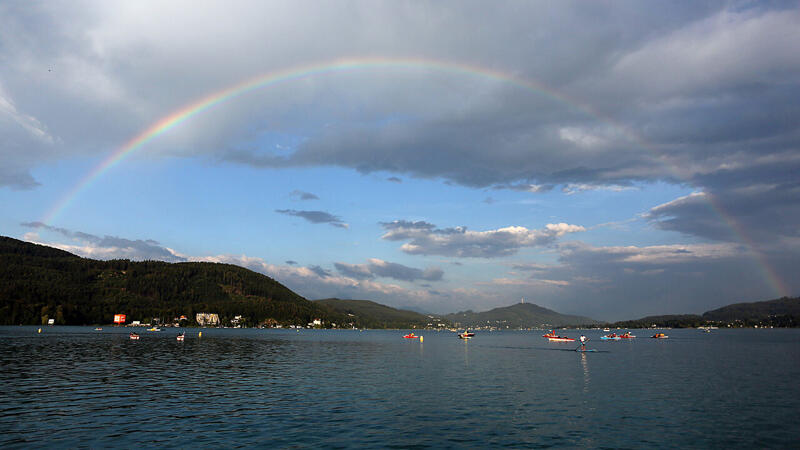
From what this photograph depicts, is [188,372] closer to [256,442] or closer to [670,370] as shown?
[256,442]

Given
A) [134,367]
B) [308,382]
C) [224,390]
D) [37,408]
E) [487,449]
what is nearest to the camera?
[487,449]

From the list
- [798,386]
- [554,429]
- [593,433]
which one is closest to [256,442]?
[554,429]

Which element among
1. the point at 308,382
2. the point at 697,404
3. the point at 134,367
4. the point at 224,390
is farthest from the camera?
the point at 134,367

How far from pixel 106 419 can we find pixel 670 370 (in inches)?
3810

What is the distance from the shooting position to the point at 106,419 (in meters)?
40.3

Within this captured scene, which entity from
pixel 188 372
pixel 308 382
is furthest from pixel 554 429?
pixel 188 372

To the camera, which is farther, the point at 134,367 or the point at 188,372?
the point at 134,367

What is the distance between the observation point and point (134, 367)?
83.3 m

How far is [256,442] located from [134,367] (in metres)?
62.6

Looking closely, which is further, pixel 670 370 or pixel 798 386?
pixel 670 370

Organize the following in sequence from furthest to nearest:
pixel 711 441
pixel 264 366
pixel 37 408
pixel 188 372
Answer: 1. pixel 264 366
2. pixel 188 372
3. pixel 37 408
4. pixel 711 441

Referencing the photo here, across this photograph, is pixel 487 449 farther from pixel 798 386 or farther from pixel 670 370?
pixel 670 370

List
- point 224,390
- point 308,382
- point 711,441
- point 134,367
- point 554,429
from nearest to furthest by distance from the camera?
1. point 711,441
2. point 554,429
3. point 224,390
4. point 308,382
5. point 134,367

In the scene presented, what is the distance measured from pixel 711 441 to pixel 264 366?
73.9 m
